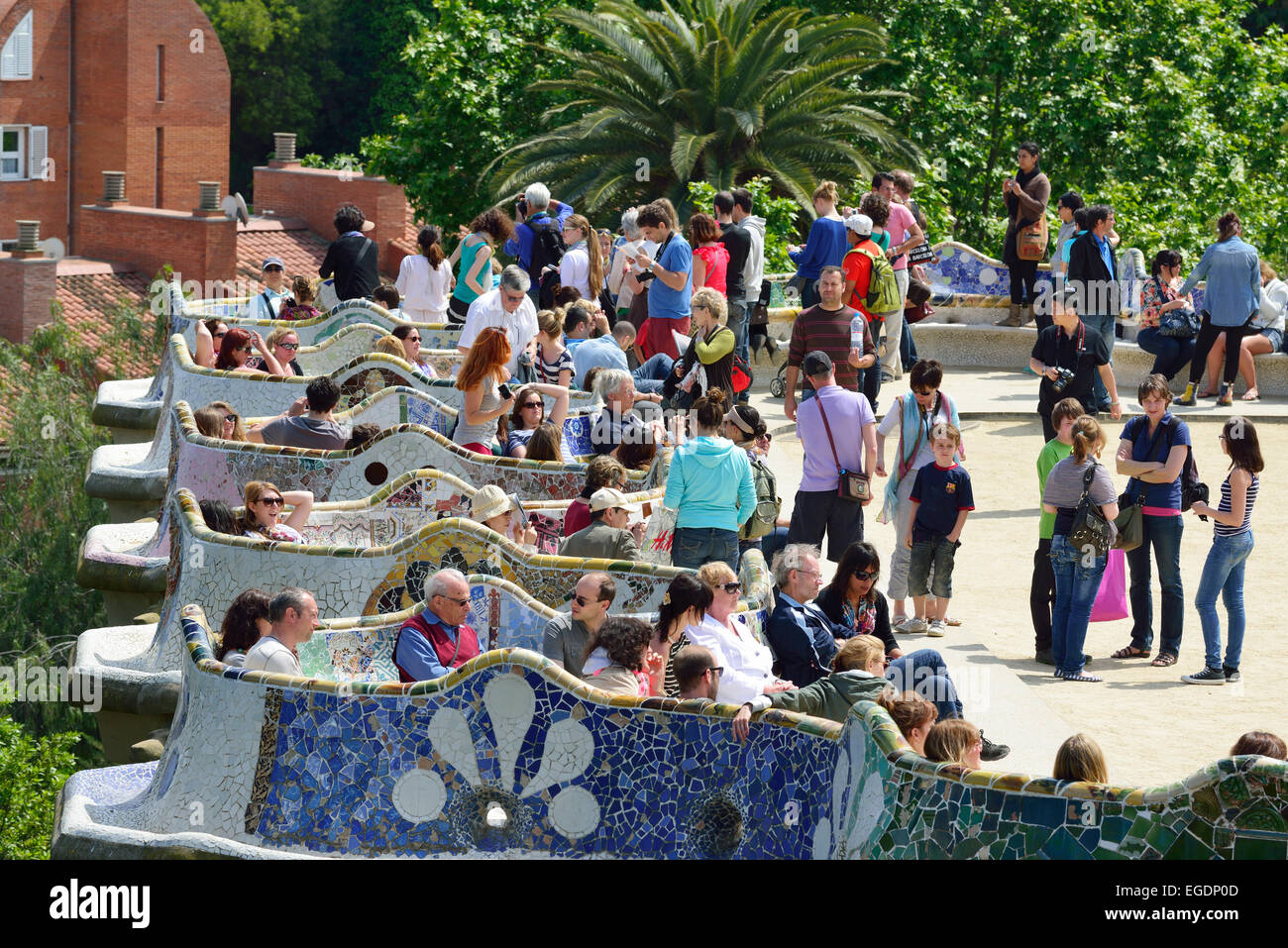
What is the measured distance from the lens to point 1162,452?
1002 centimetres

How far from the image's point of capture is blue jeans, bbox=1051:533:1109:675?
9773 millimetres

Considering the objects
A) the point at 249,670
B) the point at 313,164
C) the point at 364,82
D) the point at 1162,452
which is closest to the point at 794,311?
the point at 1162,452

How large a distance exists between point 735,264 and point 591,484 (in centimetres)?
558

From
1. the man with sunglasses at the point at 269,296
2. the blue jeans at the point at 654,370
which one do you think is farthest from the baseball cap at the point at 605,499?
the man with sunglasses at the point at 269,296

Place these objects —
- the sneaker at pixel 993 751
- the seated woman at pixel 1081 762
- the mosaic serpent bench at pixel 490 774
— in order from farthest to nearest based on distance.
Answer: the sneaker at pixel 993 751, the mosaic serpent bench at pixel 490 774, the seated woman at pixel 1081 762

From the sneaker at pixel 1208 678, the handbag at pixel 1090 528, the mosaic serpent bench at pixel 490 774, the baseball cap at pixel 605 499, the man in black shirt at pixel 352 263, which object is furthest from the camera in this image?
the man in black shirt at pixel 352 263

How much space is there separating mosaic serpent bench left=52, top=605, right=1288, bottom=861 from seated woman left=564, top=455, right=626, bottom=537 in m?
2.26

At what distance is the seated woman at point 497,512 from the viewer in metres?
9.49

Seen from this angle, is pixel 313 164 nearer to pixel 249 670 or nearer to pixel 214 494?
pixel 214 494

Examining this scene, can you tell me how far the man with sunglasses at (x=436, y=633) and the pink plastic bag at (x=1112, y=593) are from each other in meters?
3.65

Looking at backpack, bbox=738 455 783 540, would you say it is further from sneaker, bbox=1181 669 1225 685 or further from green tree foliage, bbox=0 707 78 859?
green tree foliage, bbox=0 707 78 859

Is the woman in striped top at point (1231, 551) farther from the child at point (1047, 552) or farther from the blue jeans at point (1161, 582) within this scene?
the child at point (1047, 552)

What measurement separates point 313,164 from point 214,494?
4166 cm

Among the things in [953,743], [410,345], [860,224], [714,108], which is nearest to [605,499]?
[953,743]
